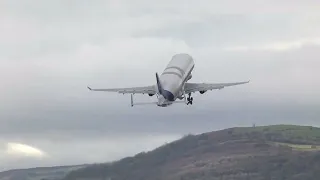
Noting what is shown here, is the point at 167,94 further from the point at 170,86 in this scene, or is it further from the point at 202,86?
the point at 202,86

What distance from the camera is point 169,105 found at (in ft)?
607

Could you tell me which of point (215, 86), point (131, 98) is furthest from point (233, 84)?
point (131, 98)

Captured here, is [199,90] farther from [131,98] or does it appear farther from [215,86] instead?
[131,98]

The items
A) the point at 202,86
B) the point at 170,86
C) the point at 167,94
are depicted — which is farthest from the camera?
the point at 202,86

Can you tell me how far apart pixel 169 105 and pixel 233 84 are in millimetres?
13386

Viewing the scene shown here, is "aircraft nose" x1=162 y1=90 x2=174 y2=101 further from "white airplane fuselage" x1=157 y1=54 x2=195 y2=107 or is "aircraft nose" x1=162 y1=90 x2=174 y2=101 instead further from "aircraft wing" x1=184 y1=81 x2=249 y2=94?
"aircraft wing" x1=184 y1=81 x2=249 y2=94

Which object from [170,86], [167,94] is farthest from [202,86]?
[167,94]

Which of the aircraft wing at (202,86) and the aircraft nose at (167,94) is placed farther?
the aircraft wing at (202,86)

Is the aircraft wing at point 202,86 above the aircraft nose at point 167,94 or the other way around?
above

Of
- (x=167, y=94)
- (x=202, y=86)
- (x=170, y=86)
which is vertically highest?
(x=202, y=86)

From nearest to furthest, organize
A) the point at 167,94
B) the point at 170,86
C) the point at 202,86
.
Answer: the point at 167,94 < the point at 170,86 < the point at 202,86

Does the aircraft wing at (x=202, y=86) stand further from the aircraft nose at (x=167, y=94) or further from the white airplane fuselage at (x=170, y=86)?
the aircraft nose at (x=167, y=94)

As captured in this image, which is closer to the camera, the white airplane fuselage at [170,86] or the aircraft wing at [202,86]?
the white airplane fuselage at [170,86]

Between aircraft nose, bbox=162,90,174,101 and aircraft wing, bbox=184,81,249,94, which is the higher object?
aircraft wing, bbox=184,81,249,94
